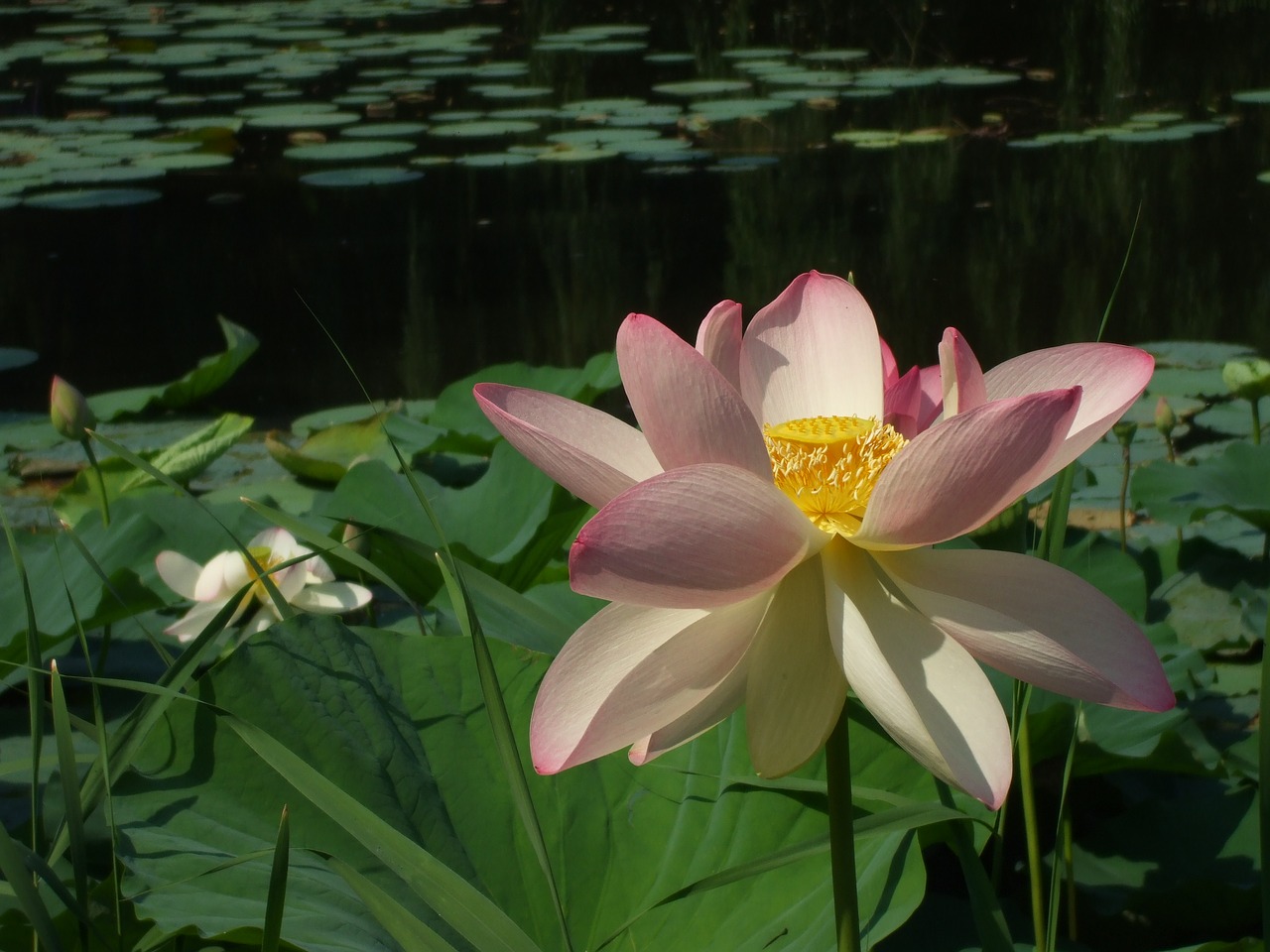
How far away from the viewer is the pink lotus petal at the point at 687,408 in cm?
51

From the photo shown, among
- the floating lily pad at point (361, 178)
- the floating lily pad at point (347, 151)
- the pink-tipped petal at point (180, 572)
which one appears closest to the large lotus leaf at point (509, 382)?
the pink-tipped petal at point (180, 572)

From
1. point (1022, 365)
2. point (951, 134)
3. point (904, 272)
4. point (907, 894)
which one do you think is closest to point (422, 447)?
point (907, 894)

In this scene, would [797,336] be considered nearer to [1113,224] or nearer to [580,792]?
[580,792]

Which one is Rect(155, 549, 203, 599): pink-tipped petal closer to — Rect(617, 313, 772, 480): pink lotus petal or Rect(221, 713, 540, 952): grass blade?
Rect(221, 713, 540, 952): grass blade

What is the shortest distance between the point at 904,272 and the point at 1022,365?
10.6 ft

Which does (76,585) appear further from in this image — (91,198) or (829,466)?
(91,198)

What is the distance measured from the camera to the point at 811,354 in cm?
69

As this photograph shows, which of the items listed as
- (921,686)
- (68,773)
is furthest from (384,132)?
(921,686)

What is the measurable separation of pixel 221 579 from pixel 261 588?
0.15ft

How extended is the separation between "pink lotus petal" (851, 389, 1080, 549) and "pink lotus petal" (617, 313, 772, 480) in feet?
0.18

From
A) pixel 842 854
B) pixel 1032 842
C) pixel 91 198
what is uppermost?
pixel 842 854

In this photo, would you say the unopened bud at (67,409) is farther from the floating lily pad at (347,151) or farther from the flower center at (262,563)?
the floating lily pad at (347,151)

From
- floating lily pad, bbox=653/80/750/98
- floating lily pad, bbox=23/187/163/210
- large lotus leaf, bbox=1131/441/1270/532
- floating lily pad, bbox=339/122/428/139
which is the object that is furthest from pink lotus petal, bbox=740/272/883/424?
floating lily pad, bbox=653/80/750/98

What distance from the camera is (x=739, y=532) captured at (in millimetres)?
476
